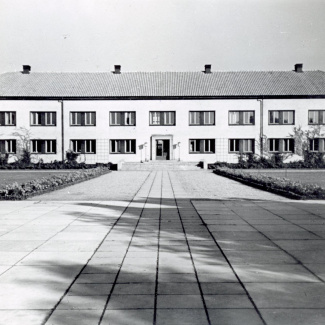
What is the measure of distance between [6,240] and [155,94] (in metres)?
37.4

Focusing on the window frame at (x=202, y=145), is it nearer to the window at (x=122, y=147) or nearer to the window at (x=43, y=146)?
the window at (x=122, y=147)

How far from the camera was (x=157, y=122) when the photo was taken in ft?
145

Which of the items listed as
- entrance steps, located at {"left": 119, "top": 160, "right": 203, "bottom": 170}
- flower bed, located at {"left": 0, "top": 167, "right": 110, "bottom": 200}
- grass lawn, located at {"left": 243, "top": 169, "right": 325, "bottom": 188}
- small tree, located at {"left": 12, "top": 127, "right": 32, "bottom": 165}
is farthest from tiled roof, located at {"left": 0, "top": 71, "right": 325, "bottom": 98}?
flower bed, located at {"left": 0, "top": 167, "right": 110, "bottom": 200}

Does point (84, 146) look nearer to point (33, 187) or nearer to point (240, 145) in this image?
point (240, 145)

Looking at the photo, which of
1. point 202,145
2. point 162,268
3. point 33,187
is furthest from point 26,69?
point 162,268

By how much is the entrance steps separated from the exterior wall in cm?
285

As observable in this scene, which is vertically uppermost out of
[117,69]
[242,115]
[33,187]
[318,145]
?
[117,69]

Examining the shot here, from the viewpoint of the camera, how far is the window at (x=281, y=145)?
4378 cm

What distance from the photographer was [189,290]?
4906mm

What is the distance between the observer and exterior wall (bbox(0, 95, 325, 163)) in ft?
143

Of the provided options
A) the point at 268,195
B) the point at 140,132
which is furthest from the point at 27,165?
the point at 268,195

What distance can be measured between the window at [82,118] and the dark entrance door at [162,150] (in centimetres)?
684

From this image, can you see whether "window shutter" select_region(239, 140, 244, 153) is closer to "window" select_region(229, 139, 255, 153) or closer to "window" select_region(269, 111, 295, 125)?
"window" select_region(229, 139, 255, 153)

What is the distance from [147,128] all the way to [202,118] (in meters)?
5.59
